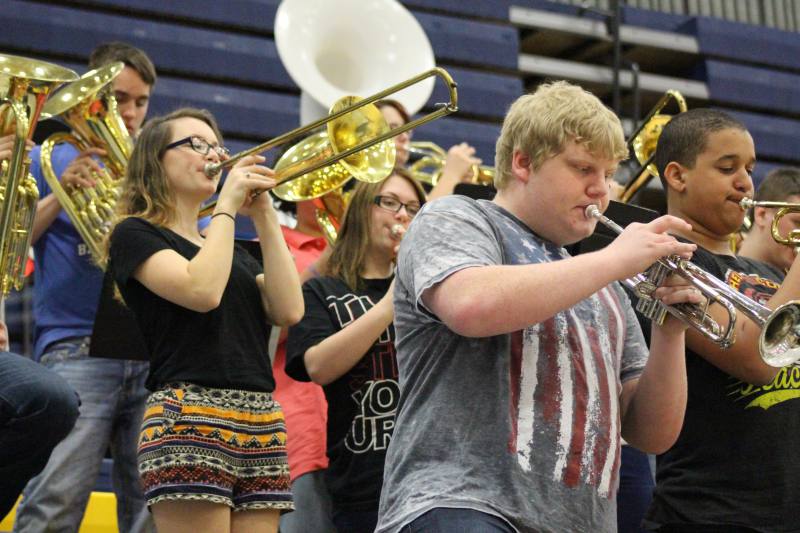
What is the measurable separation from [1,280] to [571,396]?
1651 millimetres

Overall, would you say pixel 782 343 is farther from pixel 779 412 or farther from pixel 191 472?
pixel 191 472

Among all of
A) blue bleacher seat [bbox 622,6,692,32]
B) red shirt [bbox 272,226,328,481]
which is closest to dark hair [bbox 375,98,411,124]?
red shirt [bbox 272,226,328,481]

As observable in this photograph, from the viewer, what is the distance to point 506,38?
699 cm

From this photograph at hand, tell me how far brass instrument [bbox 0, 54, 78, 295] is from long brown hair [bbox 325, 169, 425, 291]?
0.80 m

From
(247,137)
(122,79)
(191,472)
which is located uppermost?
(122,79)

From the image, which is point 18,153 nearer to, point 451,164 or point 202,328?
point 202,328

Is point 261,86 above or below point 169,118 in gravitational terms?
below

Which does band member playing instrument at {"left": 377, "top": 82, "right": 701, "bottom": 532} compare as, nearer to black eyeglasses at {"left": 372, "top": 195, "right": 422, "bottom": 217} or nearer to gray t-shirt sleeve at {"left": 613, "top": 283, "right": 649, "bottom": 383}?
gray t-shirt sleeve at {"left": 613, "top": 283, "right": 649, "bottom": 383}

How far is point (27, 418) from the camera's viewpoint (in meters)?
2.38

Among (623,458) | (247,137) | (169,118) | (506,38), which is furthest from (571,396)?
(506,38)

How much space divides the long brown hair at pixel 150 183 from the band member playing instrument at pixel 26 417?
376mm

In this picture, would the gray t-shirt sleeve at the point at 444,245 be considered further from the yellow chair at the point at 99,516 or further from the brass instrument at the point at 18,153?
the yellow chair at the point at 99,516

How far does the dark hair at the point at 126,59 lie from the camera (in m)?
3.46

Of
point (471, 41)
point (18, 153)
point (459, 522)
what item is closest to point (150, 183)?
point (18, 153)
